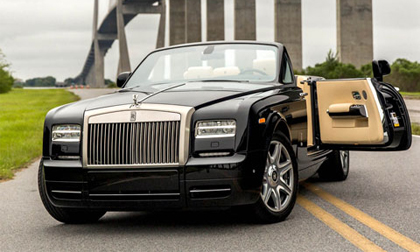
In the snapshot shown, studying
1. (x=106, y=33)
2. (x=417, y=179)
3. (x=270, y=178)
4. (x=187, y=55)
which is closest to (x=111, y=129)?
(x=270, y=178)

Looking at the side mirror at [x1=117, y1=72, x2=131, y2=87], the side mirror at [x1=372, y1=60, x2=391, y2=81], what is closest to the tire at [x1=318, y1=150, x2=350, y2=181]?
the side mirror at [x1=372, y1=60, x2=391, y2=81]

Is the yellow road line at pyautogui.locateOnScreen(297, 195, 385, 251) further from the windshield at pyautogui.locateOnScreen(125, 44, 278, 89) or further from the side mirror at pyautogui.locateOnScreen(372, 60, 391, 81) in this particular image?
the side mirror at pyautogui.locateOnScreen(372, 60, 391, 81)

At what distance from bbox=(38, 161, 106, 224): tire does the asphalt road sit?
0.09m

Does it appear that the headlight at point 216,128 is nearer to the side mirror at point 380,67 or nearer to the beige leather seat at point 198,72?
the beige leather seat at point 198,72

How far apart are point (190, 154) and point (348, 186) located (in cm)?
332

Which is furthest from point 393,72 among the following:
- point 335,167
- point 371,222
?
point 371,222

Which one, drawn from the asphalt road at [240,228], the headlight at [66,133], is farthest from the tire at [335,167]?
the headlight at [66,133]

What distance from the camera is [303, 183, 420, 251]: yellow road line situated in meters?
5.08

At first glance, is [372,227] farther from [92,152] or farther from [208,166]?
[92,152]

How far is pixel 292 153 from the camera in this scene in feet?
20.7

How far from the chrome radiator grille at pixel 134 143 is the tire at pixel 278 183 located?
865mm

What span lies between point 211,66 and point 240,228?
2.07 m

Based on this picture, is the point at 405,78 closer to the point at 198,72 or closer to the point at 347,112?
the point at 347,112

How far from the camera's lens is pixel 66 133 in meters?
5.81
